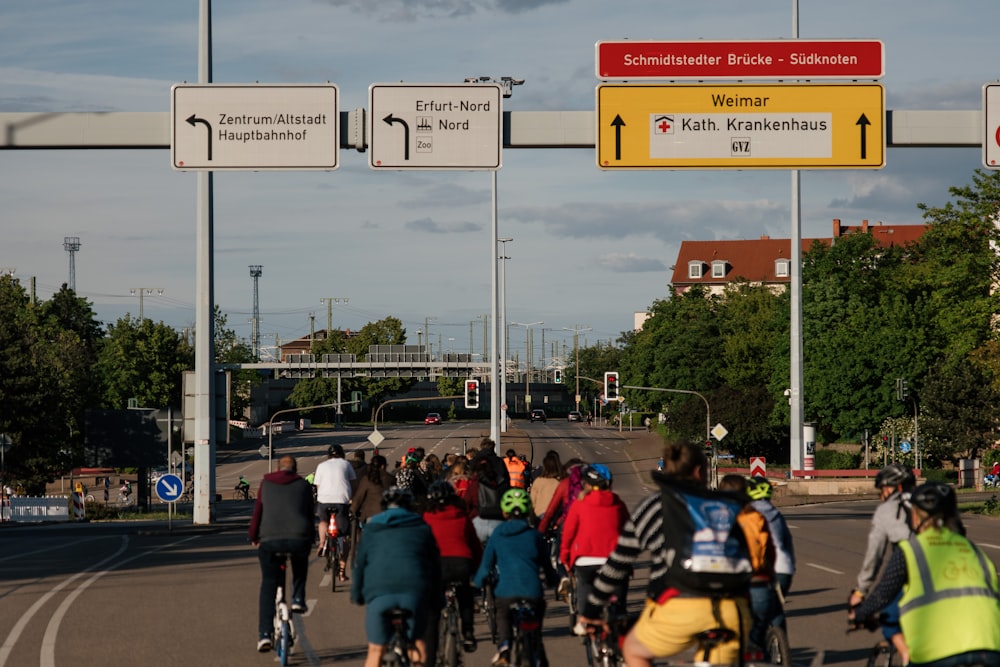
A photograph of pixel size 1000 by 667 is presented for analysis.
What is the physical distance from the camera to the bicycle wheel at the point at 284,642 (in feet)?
37.7

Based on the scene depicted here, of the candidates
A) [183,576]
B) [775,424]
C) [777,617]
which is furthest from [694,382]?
[777,617]

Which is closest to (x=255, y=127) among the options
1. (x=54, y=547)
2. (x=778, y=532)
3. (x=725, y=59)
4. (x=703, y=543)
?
(x=725, y=59)

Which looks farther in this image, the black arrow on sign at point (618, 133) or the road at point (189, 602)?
the black arrow on sign at point (618, 133)

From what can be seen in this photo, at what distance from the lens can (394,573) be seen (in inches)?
347

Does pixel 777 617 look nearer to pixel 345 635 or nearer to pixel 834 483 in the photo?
pixel 345 635

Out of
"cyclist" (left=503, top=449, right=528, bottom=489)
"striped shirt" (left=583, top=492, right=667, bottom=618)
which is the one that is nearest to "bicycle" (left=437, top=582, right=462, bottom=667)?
"striped shirt" (left=583, top=492, right=667, bottom=618)

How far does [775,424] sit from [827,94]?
6846 cm

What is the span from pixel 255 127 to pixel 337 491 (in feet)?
15.8

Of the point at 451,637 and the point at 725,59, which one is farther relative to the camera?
the point at 725,59

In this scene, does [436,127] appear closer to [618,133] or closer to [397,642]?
[618,133]

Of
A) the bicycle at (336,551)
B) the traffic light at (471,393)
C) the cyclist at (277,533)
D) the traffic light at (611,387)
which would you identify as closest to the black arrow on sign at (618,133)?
the bicycle at (336,551)

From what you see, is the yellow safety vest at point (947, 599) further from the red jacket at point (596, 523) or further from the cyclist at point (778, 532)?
the red jacket at point (596, 523)

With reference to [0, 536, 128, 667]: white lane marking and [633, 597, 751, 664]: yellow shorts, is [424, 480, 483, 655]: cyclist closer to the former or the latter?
[0, 536, 128, 667]: white lane marking

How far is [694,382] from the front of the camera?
100188 mm
